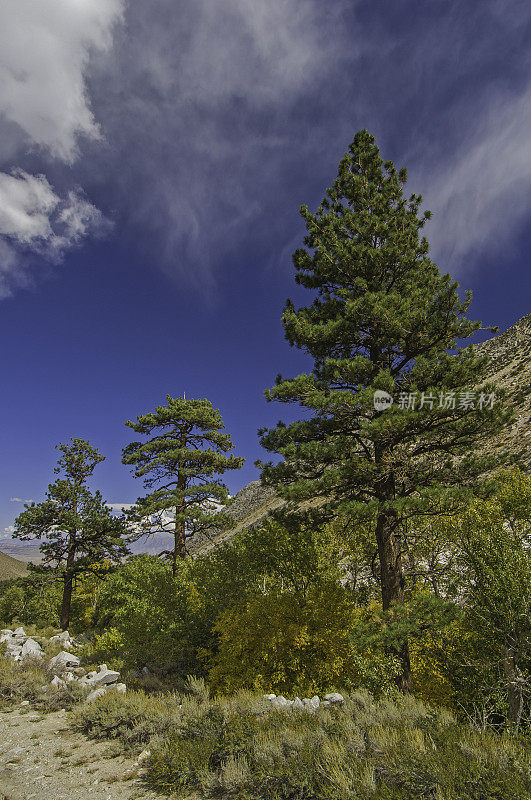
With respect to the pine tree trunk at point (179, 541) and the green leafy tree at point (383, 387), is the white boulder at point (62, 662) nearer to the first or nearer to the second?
the pine tree trunk at point (179, 541)

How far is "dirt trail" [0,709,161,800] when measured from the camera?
5809 millimetres

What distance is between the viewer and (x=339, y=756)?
4.76 metres

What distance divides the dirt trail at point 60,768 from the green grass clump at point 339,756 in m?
0.55

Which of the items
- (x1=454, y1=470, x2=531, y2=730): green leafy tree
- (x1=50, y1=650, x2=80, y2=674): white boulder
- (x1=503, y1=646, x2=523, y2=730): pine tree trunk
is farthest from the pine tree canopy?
(x1=50, y1=650, x2=80, y2=674): white boulder

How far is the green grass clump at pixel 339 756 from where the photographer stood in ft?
13.3

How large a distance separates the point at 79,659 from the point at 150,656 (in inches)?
185

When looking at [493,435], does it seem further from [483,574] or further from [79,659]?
[79,659]

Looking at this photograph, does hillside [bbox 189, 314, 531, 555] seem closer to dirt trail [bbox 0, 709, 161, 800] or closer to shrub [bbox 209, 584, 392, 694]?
shrub [bbox 209, 584, 392, 694]

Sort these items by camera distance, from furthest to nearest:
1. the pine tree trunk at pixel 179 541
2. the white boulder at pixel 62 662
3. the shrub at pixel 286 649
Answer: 1. the pine tree trunk at pixel 179 541
2. the white boulder at pixel 62 662
3. the shrub at pixel 286 649

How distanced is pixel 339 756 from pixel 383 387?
6912 mm

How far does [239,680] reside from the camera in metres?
10.6

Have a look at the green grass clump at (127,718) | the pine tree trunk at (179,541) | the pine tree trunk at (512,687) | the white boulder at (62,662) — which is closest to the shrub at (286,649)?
the green grass clump at (127,718)

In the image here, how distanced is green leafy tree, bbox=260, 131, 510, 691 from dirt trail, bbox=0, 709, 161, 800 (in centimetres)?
602

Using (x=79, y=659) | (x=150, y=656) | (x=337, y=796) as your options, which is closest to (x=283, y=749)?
(x=337, y=796)
